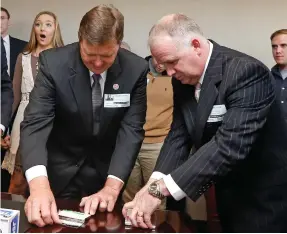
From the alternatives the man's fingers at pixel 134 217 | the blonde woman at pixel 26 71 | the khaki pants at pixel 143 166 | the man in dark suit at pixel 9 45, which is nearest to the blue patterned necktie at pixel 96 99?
the man's fingers at pixel 134 217

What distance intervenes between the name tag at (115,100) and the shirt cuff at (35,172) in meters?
0.35

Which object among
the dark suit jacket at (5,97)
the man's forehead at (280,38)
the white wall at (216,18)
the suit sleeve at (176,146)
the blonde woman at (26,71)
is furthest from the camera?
the white wall at (216,18)

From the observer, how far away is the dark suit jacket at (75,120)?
5.14 feet

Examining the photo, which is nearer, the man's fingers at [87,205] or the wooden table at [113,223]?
the wooden table at [113,223]

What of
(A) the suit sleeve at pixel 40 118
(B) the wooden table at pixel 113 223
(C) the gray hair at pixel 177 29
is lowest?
(B) the wooden table at pixel 113 223

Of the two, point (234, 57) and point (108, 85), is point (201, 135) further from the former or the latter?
point (108, 85)

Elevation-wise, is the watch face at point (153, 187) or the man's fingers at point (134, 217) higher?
the watch face at point (153, 187)

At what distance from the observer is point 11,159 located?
3.21 meters

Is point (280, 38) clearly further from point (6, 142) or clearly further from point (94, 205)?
point (94, 205)

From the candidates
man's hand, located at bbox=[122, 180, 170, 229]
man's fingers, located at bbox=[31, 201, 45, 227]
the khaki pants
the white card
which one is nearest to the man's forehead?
the khaki pants

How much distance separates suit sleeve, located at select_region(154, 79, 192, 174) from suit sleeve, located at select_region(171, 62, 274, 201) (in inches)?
10.1

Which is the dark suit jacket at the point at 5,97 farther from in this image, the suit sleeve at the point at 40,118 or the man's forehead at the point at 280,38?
the man's forehead at the point at 280,38

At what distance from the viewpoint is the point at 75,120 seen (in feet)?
5.38

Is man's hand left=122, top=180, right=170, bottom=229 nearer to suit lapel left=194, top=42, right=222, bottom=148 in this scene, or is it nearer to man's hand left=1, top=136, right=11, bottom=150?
suit lapel left=194, top=42, right=222, bottom=148
